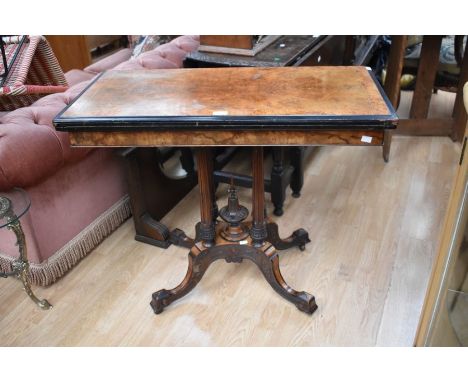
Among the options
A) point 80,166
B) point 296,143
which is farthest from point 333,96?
point 80,166

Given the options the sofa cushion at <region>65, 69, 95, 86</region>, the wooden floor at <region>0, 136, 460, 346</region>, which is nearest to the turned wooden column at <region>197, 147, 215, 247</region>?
the wooden floor at <region>0, 136, 460, 346</region>

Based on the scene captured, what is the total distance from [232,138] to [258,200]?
1.33 ft

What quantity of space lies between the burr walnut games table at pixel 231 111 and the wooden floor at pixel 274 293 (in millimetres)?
382

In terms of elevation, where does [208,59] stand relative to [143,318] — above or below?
above

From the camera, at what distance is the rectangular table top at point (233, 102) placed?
1134 millimetres

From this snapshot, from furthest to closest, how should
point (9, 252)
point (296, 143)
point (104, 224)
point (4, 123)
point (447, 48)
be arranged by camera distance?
point (447, 48) < point (104, 224) < point (9, 252) < point (4, 123) < point (296, 143)

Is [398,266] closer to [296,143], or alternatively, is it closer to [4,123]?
[296,143]

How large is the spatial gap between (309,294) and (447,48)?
186cm

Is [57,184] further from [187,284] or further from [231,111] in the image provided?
[231,111]

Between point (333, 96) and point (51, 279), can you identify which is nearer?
point (333, 96)

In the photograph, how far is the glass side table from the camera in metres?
1.37

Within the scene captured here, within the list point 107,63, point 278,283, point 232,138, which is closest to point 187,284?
point 278,283

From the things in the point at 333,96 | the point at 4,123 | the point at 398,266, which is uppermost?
the point at 333,96

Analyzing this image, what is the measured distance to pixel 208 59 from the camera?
6.63 feet
